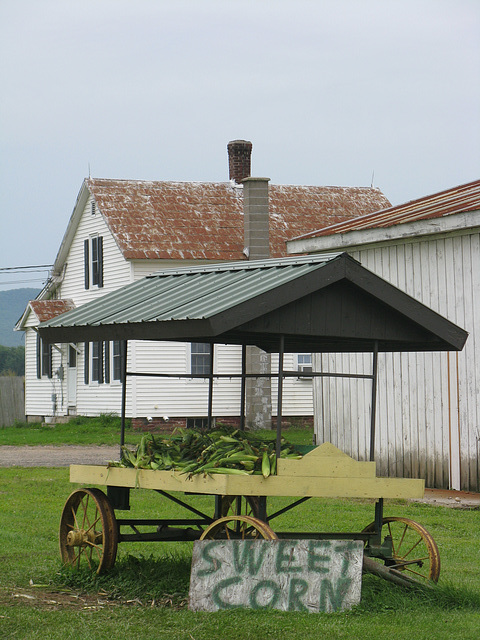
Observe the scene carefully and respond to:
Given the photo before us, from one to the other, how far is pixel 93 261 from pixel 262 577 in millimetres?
24722

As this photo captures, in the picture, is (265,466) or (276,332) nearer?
(265,466)

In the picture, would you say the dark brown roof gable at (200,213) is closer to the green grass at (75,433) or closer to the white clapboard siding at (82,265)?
the white clapboard siding at (82,265)

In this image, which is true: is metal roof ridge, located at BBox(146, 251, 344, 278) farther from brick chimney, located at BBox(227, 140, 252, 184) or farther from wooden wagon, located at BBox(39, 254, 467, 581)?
brick chimney, located at BBox(227, 140, 252, 184)

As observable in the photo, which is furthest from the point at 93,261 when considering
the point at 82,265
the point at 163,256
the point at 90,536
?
the point at 90,536

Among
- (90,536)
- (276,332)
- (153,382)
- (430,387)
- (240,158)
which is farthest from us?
(240,158)

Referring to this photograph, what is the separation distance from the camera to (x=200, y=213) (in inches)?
1206

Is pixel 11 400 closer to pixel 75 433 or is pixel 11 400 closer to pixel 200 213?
pixel 75 433

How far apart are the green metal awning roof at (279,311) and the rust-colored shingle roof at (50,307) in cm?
2335

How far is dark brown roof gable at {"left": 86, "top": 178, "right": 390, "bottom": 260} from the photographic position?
94.2ft

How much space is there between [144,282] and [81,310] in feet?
2.38

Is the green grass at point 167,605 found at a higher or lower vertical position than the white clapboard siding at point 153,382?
lower

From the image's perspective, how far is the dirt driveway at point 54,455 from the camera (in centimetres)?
2016

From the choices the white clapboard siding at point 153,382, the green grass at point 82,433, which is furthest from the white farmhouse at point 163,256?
the green grass at point 82,433

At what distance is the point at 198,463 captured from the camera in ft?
25.7
